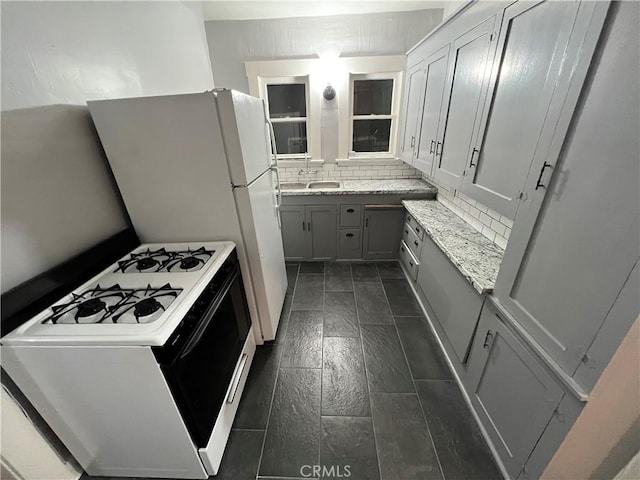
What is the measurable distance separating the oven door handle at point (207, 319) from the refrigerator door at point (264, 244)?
9.1 inches

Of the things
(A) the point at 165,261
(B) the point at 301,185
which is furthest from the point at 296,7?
(A) the point at 165,261

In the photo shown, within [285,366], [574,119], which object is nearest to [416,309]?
[285,366]

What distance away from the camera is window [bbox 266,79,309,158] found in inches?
120

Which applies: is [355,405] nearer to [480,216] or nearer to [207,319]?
→ [207,319]

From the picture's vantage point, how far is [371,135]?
3.22 m

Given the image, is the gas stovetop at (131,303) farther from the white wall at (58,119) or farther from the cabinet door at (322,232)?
the cabinet door at (322,232)

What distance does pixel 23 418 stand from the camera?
1035 millimetres

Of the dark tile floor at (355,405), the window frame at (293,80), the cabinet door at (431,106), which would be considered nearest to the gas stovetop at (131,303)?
the dark tile floor at (355,405)

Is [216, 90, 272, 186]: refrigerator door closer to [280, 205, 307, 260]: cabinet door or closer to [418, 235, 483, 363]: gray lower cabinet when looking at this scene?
[280, 205, 307, 260]: cabinet door

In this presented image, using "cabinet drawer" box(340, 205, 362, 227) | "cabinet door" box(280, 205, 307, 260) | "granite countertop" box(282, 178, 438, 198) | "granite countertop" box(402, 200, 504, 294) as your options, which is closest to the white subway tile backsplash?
"granite countertop" box(402, 200, 504, 294)

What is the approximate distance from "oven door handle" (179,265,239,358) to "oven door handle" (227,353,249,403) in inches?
19.8

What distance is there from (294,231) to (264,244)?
47.9 inches

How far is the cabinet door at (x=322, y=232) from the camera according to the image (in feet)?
9.36

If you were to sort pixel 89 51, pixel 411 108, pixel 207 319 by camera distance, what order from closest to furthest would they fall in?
pixel 207 319, pixel 89 51, pixel 411 108
